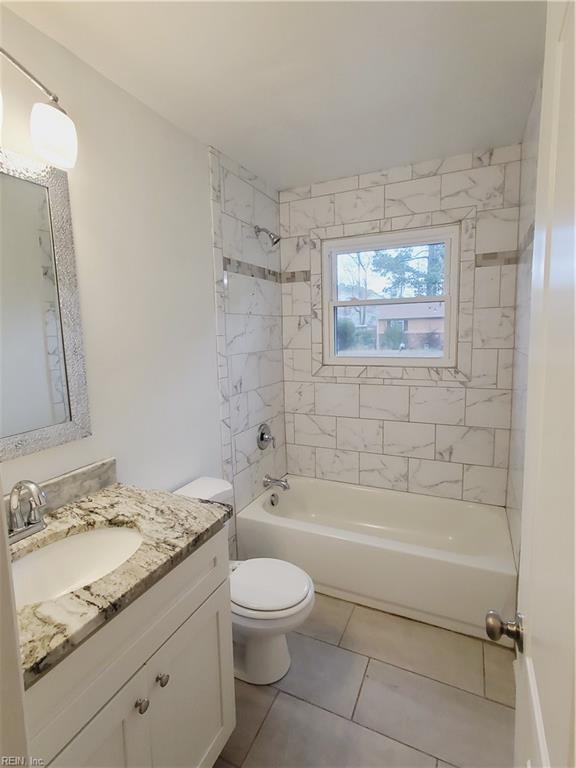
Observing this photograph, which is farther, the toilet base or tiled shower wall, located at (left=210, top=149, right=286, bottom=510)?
tiled shower wall, located at (left=210, top=149, right=286, bottom=510)

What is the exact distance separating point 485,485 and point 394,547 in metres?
0.86

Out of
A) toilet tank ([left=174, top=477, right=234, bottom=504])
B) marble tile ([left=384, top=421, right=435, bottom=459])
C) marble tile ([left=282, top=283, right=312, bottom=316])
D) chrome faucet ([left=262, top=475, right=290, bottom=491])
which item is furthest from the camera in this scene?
marble tile ([left=282, top=283, right=312, bottom=316])

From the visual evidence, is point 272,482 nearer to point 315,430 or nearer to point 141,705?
point 315,430

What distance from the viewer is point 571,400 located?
1.54 ft

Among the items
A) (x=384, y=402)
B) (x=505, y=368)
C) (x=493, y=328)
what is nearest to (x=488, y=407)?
(x=505, y=368)

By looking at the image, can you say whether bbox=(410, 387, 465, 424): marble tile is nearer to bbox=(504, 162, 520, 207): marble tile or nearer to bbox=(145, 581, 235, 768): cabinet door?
bbox=(504, 162, 520, 207): marble tile

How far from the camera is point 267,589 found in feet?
5.61

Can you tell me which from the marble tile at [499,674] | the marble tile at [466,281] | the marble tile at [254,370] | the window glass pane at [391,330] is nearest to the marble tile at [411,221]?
the marble tile at [466,281]

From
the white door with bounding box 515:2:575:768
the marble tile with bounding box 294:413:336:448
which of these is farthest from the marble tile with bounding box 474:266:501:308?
the white door with bounding box 515:2:575:768

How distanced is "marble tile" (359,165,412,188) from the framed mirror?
1896 mm

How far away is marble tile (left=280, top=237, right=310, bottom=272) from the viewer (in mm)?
2826

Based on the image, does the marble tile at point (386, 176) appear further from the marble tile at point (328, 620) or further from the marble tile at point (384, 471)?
the marble tile at point (328, 620)

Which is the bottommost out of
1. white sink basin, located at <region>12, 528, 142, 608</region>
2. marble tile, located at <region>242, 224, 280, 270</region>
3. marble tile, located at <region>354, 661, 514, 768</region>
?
marble tile, located at <region>354, 661, 514, 768</region>

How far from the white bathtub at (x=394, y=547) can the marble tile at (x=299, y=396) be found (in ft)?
1.83
